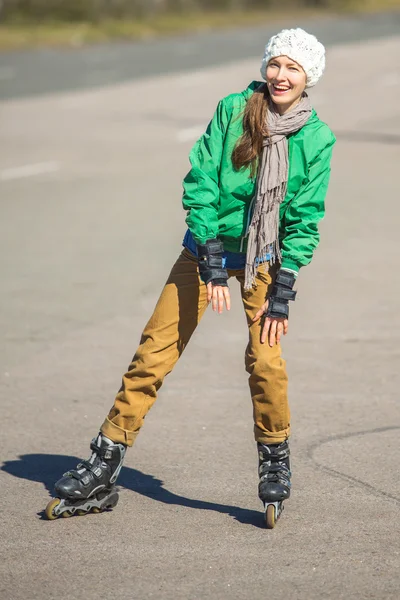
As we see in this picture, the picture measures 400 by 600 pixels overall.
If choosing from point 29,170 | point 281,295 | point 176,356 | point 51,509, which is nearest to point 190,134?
point 29,170

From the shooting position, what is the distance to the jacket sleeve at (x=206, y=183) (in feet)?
14.6

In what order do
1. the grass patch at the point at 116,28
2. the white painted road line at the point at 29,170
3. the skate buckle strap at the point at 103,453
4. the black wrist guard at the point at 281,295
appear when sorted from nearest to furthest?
the black wrist guard at the point at 281,295 < the skate buckle strap at the point at 103,453 < the white painted road line at the point at 29,170 < the grass patch at the point at 116,28

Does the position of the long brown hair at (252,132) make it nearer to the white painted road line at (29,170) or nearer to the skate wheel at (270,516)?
the skate wheel at (270,516)

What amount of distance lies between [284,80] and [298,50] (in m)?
0.12

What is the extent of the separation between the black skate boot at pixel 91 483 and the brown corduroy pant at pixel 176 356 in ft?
0.19

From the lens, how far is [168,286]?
4.72 metres

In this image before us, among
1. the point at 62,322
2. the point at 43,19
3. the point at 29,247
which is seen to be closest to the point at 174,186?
the point at 29,247

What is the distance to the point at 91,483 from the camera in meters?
4.62

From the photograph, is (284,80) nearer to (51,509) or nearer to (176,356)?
(176,356)

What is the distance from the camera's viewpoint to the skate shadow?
15.6 feet

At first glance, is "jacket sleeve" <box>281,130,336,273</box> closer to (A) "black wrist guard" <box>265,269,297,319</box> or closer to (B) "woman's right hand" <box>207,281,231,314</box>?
(A) "black wrist guard" <box>265,269,297,319</box>

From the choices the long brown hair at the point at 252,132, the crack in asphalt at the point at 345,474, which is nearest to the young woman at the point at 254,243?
the long brown hair at the point at 252,132

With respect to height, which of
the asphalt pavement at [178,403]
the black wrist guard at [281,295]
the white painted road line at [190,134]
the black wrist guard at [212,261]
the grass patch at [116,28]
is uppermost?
the black wrist guard at [212,261]

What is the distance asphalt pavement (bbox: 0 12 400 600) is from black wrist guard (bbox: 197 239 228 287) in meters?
0.92
